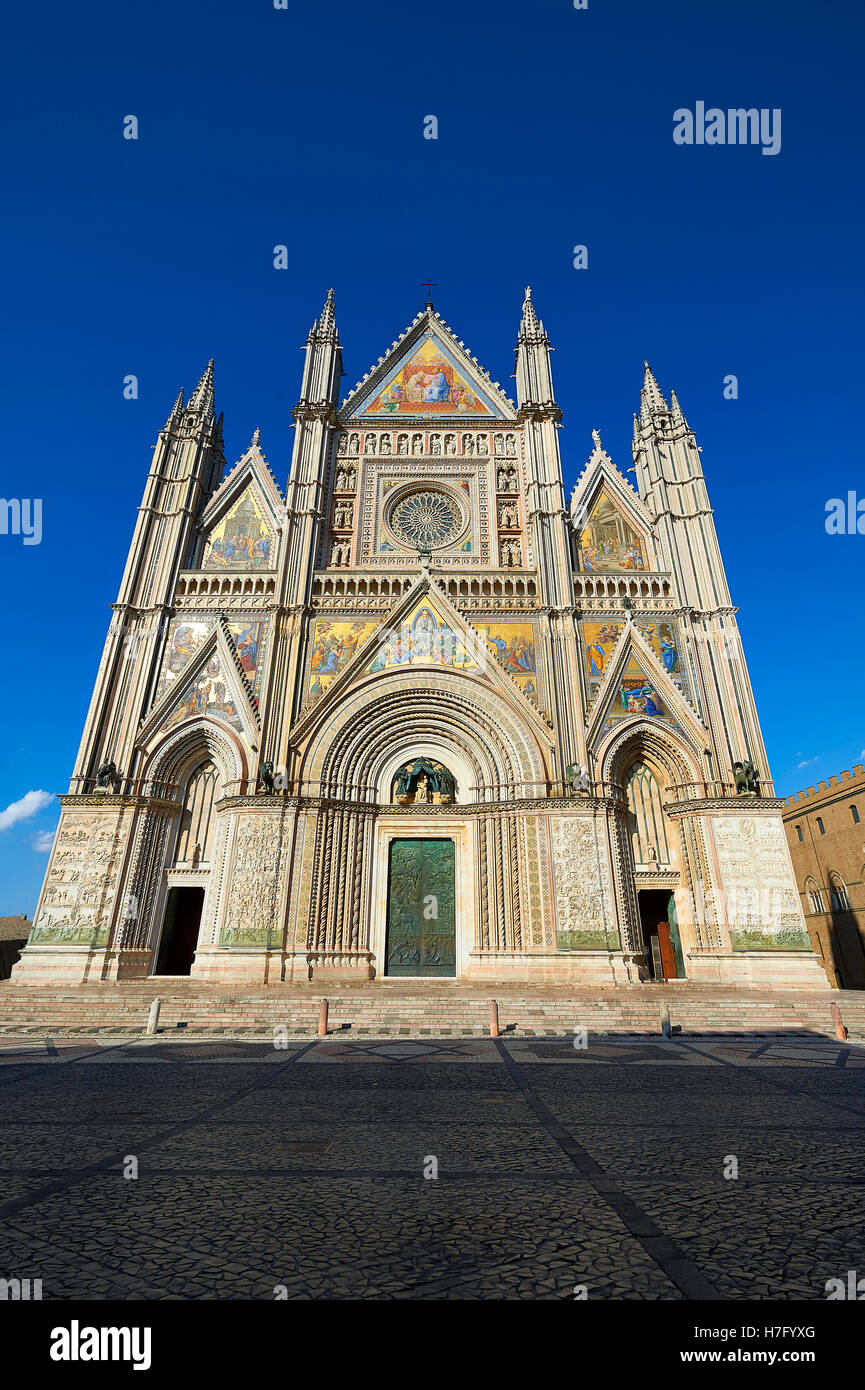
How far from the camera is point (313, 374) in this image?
1144 inches

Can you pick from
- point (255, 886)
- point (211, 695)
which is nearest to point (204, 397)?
point (211, 695)

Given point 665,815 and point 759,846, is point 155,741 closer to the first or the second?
point 665,815

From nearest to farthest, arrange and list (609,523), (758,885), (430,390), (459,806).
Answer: (758,885)
(459,806)
(609,523)
(430,390)

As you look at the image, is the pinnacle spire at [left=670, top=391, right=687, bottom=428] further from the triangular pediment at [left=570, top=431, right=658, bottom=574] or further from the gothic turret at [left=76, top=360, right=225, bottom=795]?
the gothic turret at [left=76, top=360, right=225, bottom=795]

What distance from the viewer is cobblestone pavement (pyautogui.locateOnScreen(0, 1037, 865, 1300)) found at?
10.4 feet

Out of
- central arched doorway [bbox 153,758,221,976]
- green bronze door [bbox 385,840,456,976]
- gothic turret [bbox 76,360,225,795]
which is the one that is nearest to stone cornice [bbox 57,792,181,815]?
gothic turret [bbox 76,360,225,795]

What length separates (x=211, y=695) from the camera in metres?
23.5

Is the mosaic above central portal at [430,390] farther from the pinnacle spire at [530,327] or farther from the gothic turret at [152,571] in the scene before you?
the gothic turret at [152,571]

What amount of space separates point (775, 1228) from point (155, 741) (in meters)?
22.2

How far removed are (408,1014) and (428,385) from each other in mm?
26065

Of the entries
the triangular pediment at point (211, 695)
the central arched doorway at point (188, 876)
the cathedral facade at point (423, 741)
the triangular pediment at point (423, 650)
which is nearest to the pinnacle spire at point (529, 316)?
the cathedral facade at point (423, 741)

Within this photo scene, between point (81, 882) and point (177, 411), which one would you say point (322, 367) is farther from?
point (81, 882)

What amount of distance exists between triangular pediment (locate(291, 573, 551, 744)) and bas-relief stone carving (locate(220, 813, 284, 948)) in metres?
3.85

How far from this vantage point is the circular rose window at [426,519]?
27.2 m
